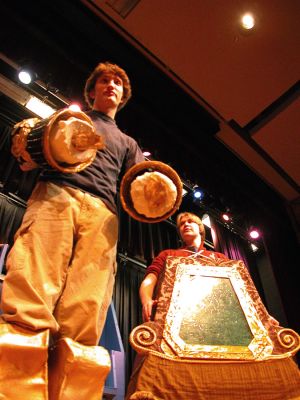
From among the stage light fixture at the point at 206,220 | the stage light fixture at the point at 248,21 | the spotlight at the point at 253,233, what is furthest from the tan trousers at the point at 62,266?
the spotlight at the point at 253,233

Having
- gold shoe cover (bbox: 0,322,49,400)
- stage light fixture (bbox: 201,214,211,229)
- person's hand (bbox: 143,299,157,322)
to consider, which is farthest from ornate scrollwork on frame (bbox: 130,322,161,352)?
stage light fixture (bbox: 201,214,211,229)

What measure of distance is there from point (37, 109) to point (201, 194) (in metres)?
2.31

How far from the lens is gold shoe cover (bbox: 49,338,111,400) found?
76 centimetres

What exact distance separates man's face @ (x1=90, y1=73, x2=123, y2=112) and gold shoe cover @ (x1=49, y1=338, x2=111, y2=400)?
1.10 m

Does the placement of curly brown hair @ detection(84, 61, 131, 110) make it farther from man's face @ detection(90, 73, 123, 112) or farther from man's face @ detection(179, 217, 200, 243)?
man's face @ detection(179, 217, 200, 243)

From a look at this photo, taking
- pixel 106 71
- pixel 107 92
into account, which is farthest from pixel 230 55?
pixel 107 92

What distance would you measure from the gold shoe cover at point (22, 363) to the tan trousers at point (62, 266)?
0.03 m

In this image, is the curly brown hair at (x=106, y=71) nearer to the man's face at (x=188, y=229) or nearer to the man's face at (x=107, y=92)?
the man's face at (x=107, y=92)

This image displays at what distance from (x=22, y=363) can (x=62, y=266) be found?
293mm

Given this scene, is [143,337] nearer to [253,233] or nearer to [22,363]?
[22,363]

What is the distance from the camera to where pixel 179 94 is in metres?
3.33

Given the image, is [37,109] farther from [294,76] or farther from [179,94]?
[294,76]

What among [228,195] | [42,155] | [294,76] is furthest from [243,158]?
[42,155]

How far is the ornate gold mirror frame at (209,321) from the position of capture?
48.8 inches
